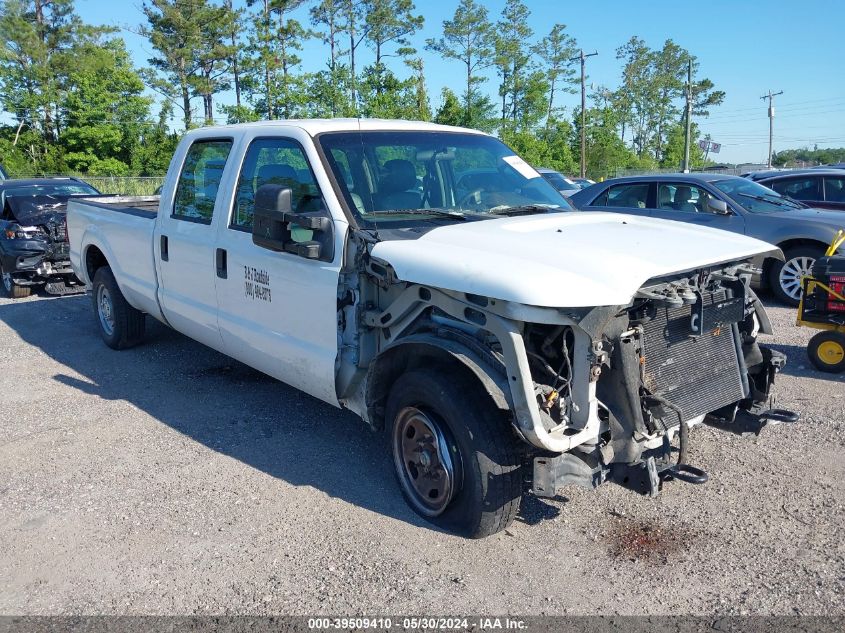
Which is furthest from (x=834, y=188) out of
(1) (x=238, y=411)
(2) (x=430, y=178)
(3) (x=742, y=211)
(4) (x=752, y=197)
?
(1) (x=238, y=411)

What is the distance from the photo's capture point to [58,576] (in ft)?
11.5

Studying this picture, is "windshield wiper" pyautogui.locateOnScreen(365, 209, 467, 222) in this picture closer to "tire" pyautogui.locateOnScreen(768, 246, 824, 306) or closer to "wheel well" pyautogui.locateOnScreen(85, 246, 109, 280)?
"wheel well" pyautogui.locateOnScreen(85, 246, 109, 280)

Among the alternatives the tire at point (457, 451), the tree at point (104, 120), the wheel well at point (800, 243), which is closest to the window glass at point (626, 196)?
the wheel well at point (800, 243)

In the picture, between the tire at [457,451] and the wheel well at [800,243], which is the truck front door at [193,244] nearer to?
the tire at [457,451]

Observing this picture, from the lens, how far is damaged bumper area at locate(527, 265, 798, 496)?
3.33 metres

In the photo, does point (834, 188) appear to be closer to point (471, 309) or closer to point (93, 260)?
point (471, 309)

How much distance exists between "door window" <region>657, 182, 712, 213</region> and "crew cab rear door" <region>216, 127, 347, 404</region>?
693cm

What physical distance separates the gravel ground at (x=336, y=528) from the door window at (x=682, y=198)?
4.73 meters

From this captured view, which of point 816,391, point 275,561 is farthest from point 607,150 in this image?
point 275,561

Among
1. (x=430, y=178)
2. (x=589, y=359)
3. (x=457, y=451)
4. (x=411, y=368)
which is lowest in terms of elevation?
(x=457, y=451)

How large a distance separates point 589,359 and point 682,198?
7694 mm

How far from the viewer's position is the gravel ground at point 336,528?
3262 mm

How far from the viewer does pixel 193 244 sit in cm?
538

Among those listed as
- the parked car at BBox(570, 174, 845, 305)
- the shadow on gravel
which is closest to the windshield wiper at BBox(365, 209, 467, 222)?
the shadow on gravel
